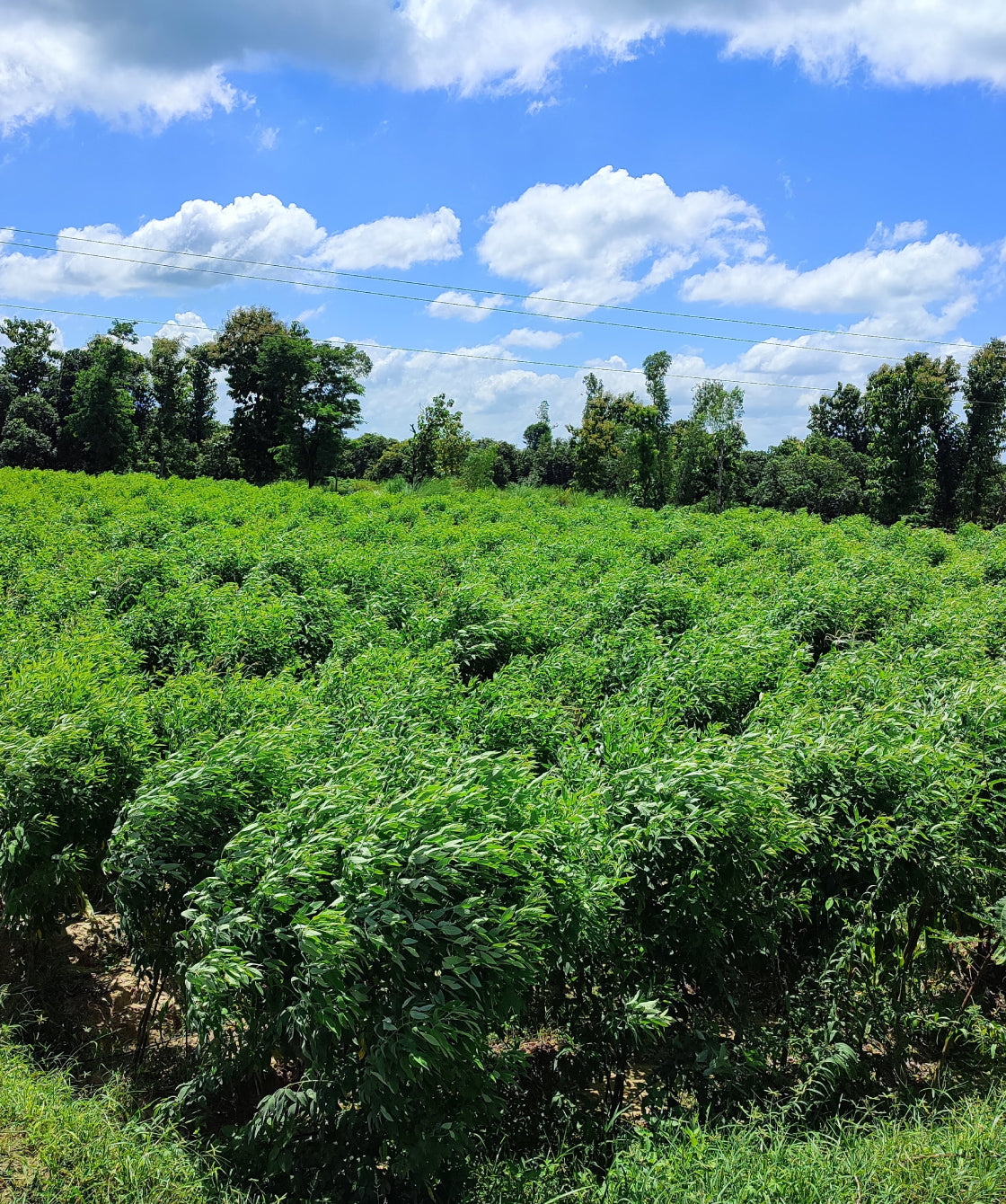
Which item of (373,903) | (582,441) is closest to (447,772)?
(373,903)

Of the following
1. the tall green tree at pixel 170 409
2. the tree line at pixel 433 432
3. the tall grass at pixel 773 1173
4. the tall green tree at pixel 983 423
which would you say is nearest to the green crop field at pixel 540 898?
the tall grass at pixel 773 1173

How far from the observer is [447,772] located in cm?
417

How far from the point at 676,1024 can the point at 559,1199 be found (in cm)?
124

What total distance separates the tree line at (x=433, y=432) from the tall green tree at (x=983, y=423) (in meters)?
0.07

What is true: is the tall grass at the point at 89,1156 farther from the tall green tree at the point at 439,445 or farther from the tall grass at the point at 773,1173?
the tall green tree at the point at 439,445

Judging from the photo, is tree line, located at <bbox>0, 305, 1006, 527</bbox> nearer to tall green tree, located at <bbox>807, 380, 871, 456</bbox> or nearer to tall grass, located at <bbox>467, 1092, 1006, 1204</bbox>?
tall green tree, located at <bbox>807, 380, 871, 456</bbox>

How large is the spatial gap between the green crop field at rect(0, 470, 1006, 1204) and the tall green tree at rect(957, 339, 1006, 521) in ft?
130

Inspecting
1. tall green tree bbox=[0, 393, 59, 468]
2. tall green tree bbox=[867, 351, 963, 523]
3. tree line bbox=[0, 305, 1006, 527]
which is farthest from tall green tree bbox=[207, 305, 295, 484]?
tall green tree bbox=[867, 351, 963, 523]

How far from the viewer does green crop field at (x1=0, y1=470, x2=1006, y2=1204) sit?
11.6 ft

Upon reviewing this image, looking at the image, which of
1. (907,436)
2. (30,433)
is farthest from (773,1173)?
(30,433)

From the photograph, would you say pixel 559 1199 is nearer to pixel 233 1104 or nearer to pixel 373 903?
pixel 373 903

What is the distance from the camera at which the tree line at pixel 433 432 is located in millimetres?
40000

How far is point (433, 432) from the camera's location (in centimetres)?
4919

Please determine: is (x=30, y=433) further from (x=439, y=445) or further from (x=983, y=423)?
(x=983, y=423)
